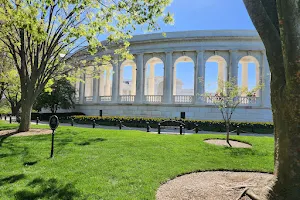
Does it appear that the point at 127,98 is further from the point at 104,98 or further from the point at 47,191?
the point at 47,191

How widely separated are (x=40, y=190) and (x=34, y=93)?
995 centimetres

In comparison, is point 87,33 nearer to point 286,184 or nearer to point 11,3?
point 11,3

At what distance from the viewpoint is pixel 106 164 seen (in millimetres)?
7211

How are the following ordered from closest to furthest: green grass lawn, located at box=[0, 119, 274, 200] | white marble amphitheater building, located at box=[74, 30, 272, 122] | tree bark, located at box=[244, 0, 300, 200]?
tree bark, located at box=[244, 0, 300, 200], green grass lawn, located at box=[0, 119, 274, 200], white marble amphitheater building, located at box=[74, 30, 272, 122]

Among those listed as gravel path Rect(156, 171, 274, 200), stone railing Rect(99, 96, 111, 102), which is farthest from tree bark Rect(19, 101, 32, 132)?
stone railing Rect(99, 96, 111, 102)

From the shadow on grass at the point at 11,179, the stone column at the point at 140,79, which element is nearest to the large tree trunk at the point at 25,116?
the shadow on grass at the point at 11,179

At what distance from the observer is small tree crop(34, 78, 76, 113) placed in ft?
95.5

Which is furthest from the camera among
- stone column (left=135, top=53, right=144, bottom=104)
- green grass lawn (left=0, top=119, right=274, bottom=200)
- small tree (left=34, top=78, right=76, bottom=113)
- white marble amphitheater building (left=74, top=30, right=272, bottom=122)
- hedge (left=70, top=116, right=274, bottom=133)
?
small tree (left=34, top=78, right=76, bottom=113)

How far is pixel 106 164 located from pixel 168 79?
20839 mm

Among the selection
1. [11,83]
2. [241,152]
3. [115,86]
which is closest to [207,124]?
[241,152]

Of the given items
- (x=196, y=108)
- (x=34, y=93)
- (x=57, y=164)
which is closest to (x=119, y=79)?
(x=196, y=108)

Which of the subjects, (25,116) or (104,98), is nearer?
(25,116)

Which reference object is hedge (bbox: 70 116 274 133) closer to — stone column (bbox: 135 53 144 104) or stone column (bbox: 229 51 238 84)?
stone column (bbox: 135 53 144 104)

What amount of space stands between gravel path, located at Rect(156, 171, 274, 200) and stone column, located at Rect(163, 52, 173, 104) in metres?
20.1
